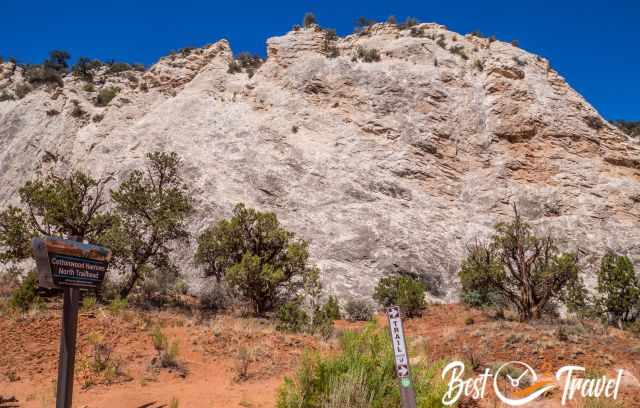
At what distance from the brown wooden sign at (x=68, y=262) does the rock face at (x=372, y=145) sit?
14.3m

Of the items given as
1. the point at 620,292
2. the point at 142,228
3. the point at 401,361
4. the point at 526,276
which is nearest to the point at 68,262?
the point at 401,361

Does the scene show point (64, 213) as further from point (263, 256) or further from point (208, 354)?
point (208, 354)

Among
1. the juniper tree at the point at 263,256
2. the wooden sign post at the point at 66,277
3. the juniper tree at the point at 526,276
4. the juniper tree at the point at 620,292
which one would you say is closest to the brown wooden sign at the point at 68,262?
the wooden sign post at the point at 66,277

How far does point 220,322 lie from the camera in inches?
540

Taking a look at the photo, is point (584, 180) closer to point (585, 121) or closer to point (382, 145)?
point (585, 121)

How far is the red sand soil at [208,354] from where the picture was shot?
26.6 feet

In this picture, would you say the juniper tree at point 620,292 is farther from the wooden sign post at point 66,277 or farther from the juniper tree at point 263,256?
the wooden sign post at point 66,277

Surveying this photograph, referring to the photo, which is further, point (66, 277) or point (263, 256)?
point (263, 256)

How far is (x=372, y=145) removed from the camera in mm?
26234

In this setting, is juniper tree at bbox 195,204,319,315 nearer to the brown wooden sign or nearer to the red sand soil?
the red sand soil

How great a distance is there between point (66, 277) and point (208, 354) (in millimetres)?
6402

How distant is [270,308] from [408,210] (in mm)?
9805

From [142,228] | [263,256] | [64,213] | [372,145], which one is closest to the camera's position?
[64,213]

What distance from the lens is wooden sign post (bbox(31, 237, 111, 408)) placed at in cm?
490
